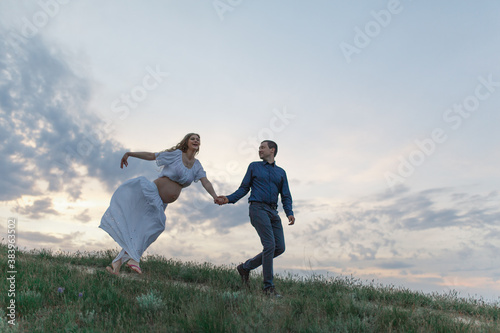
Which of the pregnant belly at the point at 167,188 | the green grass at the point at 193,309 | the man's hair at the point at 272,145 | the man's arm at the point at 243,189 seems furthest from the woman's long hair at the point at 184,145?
the green grass at the point at 193,309

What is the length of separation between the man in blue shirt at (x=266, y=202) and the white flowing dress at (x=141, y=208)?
1.11 m

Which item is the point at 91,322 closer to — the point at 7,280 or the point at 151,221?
the point at 7,280

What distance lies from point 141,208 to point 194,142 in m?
1.90

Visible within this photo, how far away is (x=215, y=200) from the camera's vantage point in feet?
27.7

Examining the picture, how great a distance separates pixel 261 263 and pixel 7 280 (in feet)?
15.6

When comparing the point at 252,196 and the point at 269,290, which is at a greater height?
the point at 252,196

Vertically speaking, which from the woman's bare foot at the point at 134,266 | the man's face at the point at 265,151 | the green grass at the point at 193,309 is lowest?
the green grass at the point at 193,309

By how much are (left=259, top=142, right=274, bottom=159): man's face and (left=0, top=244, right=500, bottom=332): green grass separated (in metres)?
2.62

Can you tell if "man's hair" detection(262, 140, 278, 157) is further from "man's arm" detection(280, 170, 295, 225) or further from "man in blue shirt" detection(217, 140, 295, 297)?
"man's arm" detection(280, 170, 295, 225)

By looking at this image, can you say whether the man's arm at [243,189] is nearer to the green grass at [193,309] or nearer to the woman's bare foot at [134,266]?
the green grass at [193,309]

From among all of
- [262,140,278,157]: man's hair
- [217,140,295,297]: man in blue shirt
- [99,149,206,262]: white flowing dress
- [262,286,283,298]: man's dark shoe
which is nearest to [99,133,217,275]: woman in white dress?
[99,149,206,262]: white flowing dress

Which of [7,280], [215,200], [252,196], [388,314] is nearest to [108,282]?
[7,280]

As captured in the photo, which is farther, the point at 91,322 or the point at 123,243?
the point at 123,243

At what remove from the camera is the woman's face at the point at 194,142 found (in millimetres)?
8797
